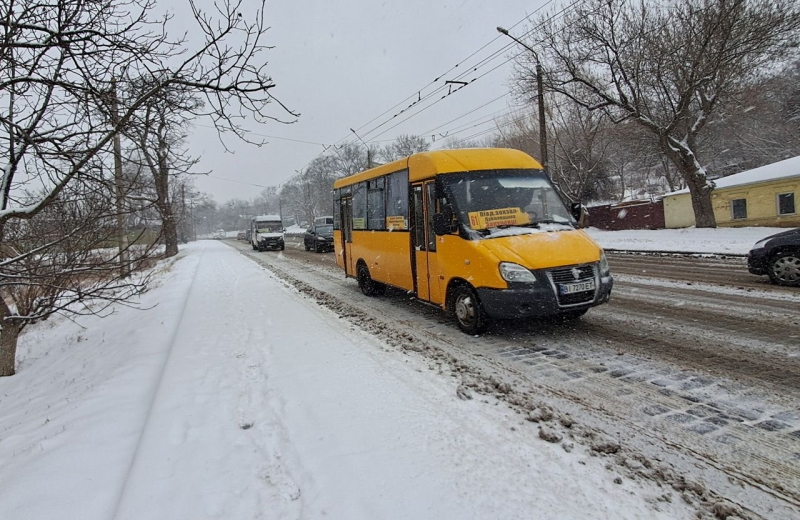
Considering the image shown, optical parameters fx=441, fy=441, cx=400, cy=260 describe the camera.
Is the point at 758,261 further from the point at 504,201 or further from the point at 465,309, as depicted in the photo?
the point at 465,309

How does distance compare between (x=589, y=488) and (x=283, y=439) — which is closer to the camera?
(x=589, y=488)

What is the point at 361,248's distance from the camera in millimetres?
10273

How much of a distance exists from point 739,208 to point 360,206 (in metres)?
24.6

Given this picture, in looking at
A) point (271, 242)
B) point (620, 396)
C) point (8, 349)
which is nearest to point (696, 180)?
point (620, 396)

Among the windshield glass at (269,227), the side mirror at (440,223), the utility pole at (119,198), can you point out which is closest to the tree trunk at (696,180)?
the side mirror at (440,223)

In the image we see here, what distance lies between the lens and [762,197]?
76.1ft

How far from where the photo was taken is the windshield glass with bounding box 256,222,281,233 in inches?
1346

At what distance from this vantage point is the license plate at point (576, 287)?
18.0 feet

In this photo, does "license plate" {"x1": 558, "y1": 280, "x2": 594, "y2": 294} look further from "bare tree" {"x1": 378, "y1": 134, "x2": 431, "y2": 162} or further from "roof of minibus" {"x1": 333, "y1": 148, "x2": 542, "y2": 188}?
"bare tree" {"x1": 378, "y1": 134, "x2": 431, "y2": 162}

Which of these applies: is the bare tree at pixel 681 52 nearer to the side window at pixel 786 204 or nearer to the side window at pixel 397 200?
the side window at pixel 786 204

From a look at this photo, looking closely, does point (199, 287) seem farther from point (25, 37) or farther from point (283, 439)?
point (283, 439)

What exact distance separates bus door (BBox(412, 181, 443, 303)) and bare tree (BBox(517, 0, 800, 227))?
17.1 m

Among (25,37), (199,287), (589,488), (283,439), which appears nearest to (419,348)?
(283,439)

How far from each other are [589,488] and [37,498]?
341cm
